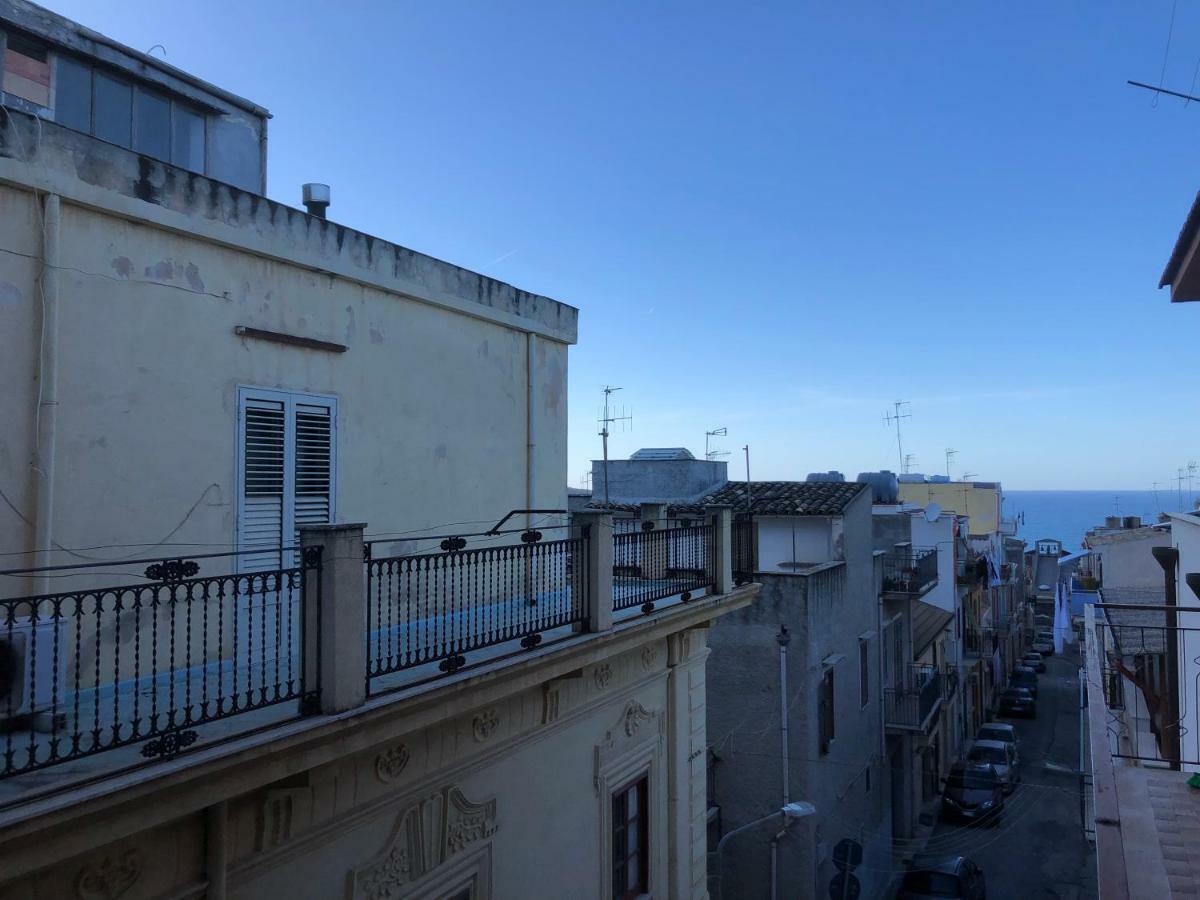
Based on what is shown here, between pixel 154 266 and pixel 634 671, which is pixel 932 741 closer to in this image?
pixel 634 671

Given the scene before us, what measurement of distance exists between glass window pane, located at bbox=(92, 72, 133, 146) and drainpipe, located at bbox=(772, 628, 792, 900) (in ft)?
36.6

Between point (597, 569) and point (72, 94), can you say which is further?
point (597, 569)

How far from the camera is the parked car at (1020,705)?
3719 centimetres

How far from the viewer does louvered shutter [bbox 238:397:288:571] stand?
6254 millimetres

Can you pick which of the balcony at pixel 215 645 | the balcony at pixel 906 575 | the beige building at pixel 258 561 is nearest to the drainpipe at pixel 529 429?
the beige building at pixel 258 561

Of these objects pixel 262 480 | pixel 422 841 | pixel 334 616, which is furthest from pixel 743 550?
pixel 334 616

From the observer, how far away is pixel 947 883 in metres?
16.6

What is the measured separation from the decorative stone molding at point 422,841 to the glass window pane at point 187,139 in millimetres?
5792

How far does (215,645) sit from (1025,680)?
46003 millimetres

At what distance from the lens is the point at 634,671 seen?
28.6 feet

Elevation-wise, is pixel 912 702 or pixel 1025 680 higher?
pixel 912 702

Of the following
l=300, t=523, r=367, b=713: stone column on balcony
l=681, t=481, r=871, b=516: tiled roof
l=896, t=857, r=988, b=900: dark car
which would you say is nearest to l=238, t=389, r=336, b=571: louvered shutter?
l=300, t=523, r=367, b=713: stone column on balcony

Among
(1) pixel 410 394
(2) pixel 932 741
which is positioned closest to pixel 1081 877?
(2) pixel 932 741

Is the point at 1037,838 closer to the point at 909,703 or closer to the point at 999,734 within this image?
the point at 909,703
